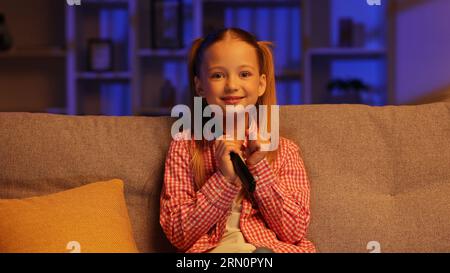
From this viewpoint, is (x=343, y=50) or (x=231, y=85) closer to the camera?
(x=231, y=85)

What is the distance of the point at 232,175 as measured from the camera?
130 cm

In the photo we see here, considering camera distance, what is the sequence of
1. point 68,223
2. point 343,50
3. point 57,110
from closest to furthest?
1. point 68,223
2. point 343,50
3. point 57,110

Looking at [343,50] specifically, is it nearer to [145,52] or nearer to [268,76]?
[145,52]

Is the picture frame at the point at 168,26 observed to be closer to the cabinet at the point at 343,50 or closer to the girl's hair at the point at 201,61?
the cabinet at the point at 343,50

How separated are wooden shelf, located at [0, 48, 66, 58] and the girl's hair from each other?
2556 mm

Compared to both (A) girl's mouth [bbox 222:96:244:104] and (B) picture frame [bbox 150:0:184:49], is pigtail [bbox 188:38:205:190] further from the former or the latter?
(B) picture frame [bbox 150:0:184:49]

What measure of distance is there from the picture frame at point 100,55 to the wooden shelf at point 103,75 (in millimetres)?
40

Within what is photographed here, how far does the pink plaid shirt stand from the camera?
52.1 inches

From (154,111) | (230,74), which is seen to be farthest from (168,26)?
(230,74)

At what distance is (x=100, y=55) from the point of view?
3975 mm

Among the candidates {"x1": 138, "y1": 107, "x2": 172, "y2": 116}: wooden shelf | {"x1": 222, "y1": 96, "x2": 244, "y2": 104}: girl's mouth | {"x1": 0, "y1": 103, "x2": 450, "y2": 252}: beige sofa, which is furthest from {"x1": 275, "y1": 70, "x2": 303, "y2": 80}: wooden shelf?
{"x1": 222, "y1": 96, "x2": 244, "y2": 104}: girl's mouth

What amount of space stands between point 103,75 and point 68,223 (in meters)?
2.73

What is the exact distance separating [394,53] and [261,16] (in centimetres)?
88
